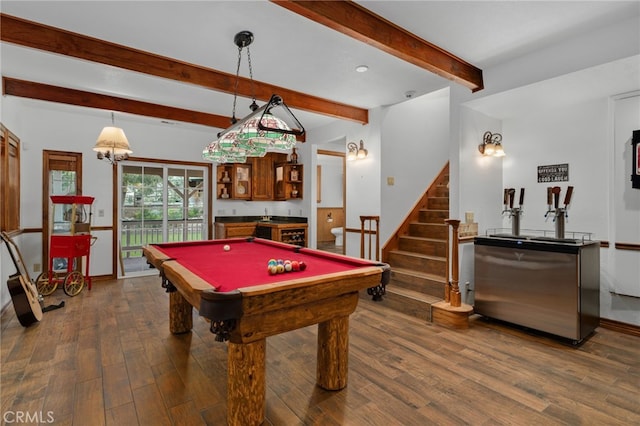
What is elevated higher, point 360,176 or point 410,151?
point 410,151

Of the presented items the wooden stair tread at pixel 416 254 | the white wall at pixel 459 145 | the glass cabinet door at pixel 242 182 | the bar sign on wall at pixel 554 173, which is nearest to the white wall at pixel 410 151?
the white wall at pixel 459 145

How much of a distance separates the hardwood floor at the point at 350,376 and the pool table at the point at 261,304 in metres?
0.23

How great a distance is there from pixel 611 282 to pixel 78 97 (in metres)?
6.60

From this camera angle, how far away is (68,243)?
4391 millimetres

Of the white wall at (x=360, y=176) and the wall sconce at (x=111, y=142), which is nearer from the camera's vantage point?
the wall sconce at (x=111, y=142)

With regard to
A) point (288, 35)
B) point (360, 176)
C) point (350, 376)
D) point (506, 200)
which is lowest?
point (350, 376)

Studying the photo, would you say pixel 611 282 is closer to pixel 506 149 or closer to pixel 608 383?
pixel 608 383

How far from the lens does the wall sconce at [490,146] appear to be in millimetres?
3936

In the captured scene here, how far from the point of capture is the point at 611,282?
11.0ft

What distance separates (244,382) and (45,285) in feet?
14.3

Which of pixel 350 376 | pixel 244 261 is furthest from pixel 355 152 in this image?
pixel 350 376

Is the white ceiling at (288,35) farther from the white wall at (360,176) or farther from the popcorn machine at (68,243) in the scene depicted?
the popcorn machine at (68,243)

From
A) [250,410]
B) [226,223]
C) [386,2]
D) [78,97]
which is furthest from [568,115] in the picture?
[78,97]

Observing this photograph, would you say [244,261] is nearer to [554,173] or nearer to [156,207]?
[554,173]
